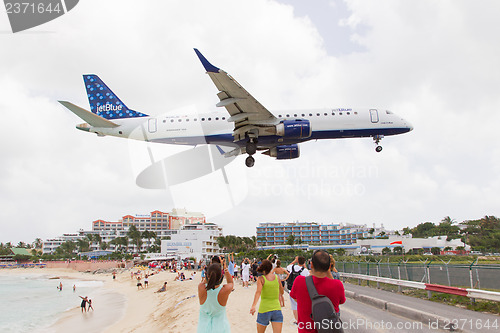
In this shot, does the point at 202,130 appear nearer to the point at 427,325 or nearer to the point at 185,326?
the point at 185,326

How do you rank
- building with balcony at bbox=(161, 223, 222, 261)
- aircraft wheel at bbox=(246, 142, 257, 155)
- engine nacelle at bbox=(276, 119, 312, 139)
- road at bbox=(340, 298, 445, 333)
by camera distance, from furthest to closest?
building with balcony at bbox=(161, 223, 222, 261) → aircraft wheel at bbox=(246, 142, 257, 155) → engine nacelle at bbox=(276, 119, 312, 139) → road at bbox=(340, 298, 445, 333)

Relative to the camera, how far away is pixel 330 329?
4.39 metres

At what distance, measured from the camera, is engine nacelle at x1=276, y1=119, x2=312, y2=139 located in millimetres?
24953

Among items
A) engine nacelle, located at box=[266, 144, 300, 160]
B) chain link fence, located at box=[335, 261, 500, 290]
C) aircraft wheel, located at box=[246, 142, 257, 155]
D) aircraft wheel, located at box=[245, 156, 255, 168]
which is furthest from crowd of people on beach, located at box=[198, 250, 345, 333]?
engine nacelle, located at box=[266, 144, 300, 160]

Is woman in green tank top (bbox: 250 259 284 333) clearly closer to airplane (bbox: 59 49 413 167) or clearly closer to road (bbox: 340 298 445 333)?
road (bbox: 340 298 445 333)

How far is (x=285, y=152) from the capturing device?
29.0 metres

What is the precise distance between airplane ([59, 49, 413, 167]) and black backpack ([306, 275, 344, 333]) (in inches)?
788

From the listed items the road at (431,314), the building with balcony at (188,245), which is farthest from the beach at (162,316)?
the building with balcony at (188,245)

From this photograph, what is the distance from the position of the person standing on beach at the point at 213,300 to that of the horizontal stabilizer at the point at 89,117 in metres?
18.0

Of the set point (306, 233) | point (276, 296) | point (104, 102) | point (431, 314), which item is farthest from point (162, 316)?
point (306, 233)

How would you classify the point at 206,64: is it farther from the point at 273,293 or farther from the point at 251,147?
the point at 273,293

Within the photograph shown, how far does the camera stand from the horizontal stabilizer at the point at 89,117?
22.0 m

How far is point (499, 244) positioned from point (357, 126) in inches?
3277

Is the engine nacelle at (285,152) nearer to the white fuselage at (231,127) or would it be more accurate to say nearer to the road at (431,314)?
the white fuselage at (231,127)
